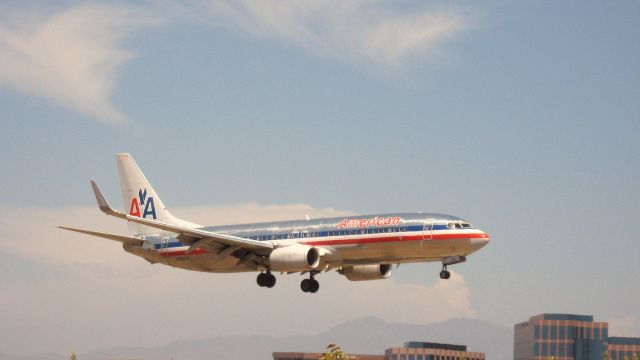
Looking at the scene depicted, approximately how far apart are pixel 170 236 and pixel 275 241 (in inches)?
455

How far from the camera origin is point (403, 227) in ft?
260

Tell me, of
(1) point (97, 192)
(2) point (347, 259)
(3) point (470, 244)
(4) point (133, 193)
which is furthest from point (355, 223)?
(4) point (133, 193)

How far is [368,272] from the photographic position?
89.8 m

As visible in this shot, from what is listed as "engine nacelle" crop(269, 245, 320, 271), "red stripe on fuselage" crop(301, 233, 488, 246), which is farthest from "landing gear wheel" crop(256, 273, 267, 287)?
"red stripe on fuselage" crop(301, 233, 488, 246)

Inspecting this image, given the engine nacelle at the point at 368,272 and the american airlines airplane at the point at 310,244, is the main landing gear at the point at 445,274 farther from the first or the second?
the engine nacelle at the point at 368,272

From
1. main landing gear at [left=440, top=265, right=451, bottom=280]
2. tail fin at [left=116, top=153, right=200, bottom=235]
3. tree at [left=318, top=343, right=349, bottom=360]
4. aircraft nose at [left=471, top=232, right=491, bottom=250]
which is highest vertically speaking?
tail fin at [left=116, top=153, right=200, bottom=235]

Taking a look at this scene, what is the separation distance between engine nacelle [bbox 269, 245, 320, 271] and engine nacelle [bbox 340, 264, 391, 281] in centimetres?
807

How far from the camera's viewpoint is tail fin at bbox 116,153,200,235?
103 meters

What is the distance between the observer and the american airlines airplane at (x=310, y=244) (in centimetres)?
7862

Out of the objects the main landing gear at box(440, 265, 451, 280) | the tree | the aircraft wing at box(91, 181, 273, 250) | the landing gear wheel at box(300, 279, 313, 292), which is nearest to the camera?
the tree

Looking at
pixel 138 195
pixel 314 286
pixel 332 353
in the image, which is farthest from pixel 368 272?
pixel 332 353

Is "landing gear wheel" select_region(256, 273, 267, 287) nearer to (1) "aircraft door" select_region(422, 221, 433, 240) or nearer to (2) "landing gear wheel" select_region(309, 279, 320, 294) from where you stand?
(2) "landing gear wheel" select_region(309, 279, 320, 294)

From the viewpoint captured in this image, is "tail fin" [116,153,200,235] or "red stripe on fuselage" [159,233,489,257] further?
"tail fin" [116,153,200,235]

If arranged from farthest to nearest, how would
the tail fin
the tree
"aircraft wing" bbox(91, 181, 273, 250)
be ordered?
1. the tail fin
2. "aircraft wing" bbox(91, 181, 273, 250)
3. the tree
